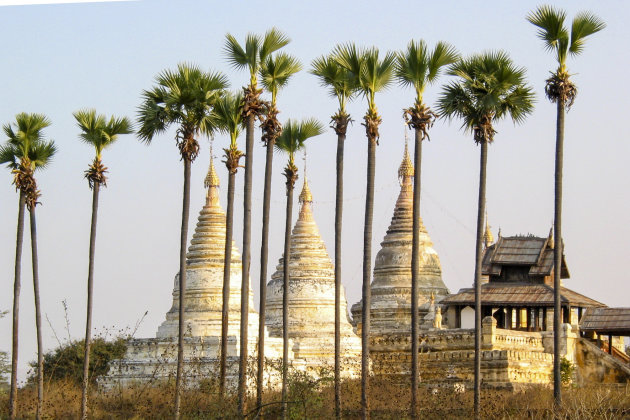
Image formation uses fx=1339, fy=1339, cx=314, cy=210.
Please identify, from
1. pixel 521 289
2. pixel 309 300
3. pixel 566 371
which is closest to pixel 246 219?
pixel 566 371

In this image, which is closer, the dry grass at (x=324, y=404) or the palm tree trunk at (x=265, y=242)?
the dry grass at (x=324, y=404)

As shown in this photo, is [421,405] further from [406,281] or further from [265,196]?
[406,281]

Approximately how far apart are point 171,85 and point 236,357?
1477cm

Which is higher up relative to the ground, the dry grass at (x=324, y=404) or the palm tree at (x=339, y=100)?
the palm tree at (x=339, y=100)

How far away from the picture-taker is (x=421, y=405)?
35.5 meters

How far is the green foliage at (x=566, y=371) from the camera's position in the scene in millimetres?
47656

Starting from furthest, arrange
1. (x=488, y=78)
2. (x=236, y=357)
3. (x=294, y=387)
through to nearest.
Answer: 1. (x=236, y=357)
2. (x=294, y=387)
3. (x=488, y=78)

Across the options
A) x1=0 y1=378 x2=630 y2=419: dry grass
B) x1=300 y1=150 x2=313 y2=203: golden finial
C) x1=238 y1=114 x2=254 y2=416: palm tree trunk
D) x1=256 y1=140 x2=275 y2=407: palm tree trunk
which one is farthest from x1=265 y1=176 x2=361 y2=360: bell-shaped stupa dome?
x1=238 y1=114 x2=254 y2=416: palm tree trunk

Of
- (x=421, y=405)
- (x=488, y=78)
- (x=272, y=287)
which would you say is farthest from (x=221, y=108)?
(x=272, y=287)

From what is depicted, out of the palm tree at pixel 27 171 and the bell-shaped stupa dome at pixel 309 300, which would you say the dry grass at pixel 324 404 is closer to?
the palm tree at pixel 27 171

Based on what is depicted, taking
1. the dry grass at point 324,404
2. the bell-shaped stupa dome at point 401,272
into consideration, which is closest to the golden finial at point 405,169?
the bell-shaped stupa dome at point 401,272

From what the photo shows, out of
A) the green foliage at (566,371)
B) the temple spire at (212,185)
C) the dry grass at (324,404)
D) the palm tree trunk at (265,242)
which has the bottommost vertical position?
the dry grass at (324,404)

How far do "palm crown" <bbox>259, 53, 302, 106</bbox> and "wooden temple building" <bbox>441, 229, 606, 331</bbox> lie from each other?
20.8m

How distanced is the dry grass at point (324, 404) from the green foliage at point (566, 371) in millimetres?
6089
